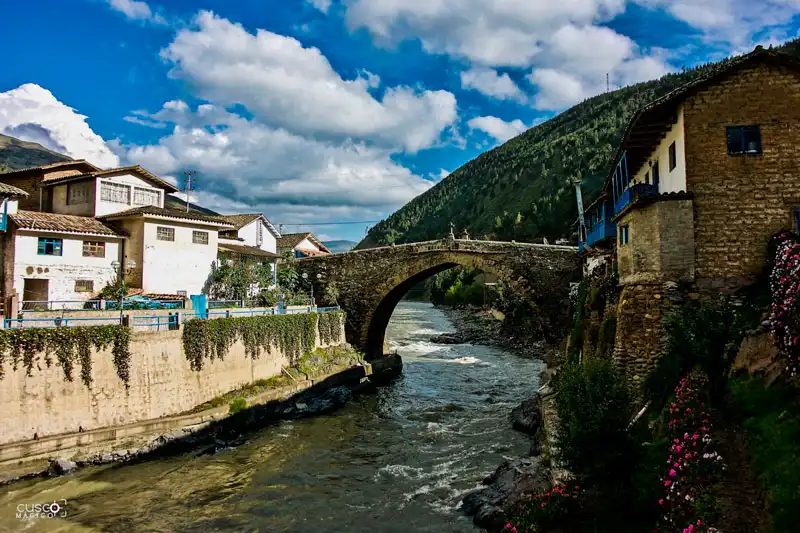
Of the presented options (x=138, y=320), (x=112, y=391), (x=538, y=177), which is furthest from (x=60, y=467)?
(x=538, y=177)

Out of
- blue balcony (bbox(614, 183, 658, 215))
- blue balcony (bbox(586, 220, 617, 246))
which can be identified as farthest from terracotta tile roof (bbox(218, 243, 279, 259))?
blue balcony (bbox(614, 183, 658, 215))

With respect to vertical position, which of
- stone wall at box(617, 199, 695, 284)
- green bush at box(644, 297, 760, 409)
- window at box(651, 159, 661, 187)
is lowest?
green bush at box(644, 297, 760, 409)

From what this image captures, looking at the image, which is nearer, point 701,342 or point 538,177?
point 701,342

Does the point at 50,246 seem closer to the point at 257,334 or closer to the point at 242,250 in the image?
the point at 257,334

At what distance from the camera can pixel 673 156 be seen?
43.4 ft

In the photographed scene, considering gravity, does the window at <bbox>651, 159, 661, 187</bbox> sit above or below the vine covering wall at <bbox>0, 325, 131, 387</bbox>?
above

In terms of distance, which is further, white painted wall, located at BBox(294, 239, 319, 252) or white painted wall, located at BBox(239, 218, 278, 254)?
white painted wall, located at BBox(294, 239, 319, 252)

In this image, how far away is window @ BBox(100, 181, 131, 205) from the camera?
2497cm

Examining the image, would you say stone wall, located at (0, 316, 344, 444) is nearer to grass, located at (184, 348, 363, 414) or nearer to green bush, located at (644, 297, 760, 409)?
grass, located at (184, 348, 363, 414)

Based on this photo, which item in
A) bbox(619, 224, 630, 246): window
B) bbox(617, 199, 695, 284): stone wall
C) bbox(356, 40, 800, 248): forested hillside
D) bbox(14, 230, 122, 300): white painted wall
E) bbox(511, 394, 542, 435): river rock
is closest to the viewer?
bbox(617, 199, 695, 284): stone wall

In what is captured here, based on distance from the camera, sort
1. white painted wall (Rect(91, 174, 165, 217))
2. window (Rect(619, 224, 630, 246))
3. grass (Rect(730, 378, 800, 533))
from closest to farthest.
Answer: grass (Rect(730, 378, 800, 533)), window (Rect(619, 224, 630, 246)), white painted wall (Rect(91, 174, 165, 217))

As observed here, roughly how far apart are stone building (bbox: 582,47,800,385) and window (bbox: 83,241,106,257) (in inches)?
839

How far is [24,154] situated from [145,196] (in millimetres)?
152946

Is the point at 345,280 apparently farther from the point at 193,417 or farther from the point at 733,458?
the point at 733,458
